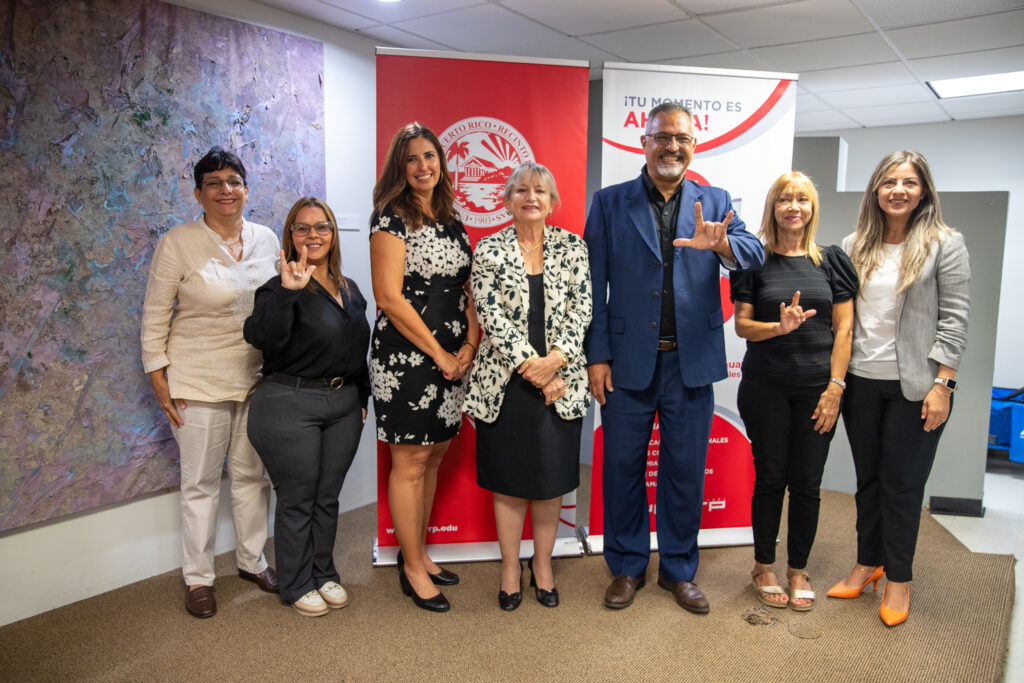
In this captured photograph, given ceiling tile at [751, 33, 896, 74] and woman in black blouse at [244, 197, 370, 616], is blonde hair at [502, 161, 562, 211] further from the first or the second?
ceiling tile at [751, 33, 896, 74]

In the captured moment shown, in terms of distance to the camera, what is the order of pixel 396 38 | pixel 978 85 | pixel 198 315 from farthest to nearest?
pixel 978 85
pixel 396 38
pixel 198 315

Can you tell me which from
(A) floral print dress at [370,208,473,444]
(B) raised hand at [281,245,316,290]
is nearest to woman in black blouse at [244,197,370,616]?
(B) raised hand at [281,245,316,290]

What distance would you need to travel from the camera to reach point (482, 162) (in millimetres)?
2922

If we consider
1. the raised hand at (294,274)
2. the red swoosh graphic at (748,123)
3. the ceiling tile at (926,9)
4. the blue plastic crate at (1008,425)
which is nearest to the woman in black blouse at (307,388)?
the raised hand at (294,274)

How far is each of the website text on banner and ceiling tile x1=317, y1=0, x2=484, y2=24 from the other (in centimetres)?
98

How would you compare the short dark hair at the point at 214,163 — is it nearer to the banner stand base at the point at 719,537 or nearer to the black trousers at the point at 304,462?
the black trousers at the point at 304,462

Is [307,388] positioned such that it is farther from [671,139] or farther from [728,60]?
[728,60]

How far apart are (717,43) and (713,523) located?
2.94 meters

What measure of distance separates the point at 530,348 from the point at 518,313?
14 centimetres

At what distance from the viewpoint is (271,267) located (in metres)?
2.70

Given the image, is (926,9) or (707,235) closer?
(707,235)

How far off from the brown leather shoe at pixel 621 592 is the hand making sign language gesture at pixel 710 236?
1393mm

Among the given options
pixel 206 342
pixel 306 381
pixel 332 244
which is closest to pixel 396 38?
pixel 332 244

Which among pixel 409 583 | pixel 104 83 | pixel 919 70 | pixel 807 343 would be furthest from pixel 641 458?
pixel 919 70
